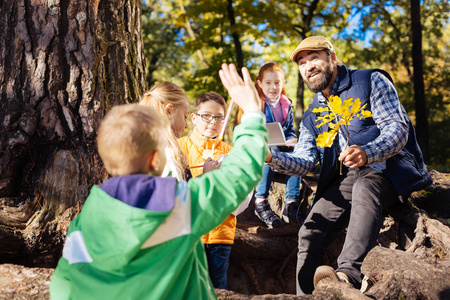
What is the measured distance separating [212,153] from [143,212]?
1817mm

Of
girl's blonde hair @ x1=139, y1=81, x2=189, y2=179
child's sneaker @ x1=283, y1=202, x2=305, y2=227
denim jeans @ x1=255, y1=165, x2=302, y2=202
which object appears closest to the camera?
girl's blonde hair @ x1=139, y1=81, x2=189, y2=179

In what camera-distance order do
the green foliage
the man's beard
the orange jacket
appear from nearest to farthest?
the orange jacket
the man's beard
the green foliage

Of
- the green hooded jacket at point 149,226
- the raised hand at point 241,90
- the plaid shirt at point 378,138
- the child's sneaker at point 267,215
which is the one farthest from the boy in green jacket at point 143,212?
the child's sneaker at point 267,215

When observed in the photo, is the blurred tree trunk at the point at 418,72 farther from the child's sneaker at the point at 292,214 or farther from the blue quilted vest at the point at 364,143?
the blue quilted vest at the point at 364,143

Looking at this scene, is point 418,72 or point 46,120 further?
point 418,72

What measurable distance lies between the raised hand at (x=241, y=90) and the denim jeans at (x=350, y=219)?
6.17ft

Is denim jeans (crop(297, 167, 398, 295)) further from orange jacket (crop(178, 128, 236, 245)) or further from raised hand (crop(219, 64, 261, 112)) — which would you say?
raised hand (crop(219, 64, 261, 112))

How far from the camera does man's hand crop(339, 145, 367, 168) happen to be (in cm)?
330

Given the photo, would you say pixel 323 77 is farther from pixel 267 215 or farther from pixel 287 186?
pixel 267 215

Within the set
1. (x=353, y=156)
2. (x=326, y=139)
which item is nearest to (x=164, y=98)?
(x=326, y=139)

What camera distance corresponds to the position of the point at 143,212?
5.27ft

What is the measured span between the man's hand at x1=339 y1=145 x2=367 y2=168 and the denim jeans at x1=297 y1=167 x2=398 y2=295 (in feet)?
1.09

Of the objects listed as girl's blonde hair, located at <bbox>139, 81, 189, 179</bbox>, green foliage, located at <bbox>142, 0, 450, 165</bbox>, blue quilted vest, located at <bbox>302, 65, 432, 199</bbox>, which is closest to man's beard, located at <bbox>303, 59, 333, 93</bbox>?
blue quilted vest, located at <bbox>302, 65, 432, 199</bbox>

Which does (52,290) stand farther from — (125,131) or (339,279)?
(339,279)
